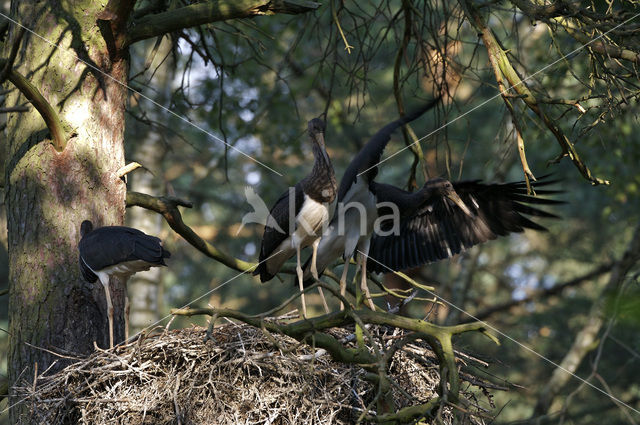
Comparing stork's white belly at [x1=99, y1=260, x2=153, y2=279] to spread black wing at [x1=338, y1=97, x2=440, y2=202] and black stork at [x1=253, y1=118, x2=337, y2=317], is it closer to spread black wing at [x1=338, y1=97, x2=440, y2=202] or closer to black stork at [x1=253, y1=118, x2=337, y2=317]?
black stork at [x1=253, y1=118, x2=337, y2=317]

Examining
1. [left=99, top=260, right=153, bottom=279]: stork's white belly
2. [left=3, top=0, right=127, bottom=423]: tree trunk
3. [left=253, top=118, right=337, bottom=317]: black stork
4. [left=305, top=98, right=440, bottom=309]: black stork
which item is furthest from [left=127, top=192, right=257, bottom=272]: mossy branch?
[left=305, top=98, right=440, bottom=309]: black stork

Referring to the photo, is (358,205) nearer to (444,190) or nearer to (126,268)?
(444,190)

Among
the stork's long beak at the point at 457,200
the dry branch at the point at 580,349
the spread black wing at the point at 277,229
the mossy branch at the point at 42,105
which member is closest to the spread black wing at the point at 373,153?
the spread black wing at the point at 277,229

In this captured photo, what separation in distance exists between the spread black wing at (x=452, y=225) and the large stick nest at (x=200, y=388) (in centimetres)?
195

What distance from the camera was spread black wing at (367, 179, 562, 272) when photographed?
528cm

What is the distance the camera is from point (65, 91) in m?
4.12

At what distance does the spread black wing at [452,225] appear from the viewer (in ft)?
17.3

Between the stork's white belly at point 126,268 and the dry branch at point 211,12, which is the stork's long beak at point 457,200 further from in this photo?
the stork's white belly at point 126,268

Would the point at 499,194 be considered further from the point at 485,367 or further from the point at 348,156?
the point at 348,156

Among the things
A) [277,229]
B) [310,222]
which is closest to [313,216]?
[310,222]

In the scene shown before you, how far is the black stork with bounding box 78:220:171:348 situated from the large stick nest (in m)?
0.36

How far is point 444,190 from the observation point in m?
5.15

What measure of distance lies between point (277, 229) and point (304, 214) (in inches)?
12.5

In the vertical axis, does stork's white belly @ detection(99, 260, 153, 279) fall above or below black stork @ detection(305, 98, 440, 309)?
below
